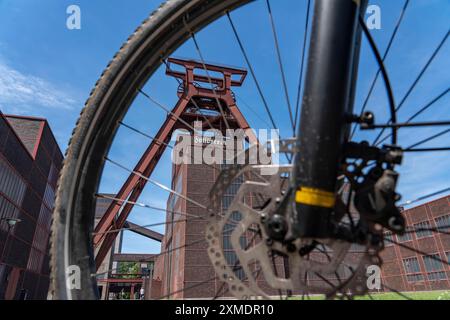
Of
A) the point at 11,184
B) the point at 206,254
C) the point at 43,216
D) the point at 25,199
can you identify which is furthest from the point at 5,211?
the point at 206,254

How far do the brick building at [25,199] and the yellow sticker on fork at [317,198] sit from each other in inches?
631

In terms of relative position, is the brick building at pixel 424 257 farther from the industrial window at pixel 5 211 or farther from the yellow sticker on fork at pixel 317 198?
the industrial window at pixel 5 211

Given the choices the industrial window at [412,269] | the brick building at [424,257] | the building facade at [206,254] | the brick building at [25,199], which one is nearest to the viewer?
the brick building at [25,199]

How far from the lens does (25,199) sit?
70.9 ft

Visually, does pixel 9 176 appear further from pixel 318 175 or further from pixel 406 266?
pixel 406 266

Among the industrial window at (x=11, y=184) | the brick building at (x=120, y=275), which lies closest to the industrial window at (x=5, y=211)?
the industrial window at (x=11, y=184)

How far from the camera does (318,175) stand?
3.80ft

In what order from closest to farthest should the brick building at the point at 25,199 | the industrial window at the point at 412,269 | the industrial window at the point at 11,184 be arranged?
the industrial window at the point at 11,184 → the brick building at the point at 25,199 → the industrial window at the point at 412,269

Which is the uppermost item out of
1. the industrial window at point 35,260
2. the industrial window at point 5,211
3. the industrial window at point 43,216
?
the industrial window at point 43,216

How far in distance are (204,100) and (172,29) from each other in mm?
15243

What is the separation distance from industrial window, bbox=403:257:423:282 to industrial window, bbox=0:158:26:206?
36009mm

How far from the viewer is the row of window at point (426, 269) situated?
26656 millimetres

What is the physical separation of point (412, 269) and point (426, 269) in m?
1.49
